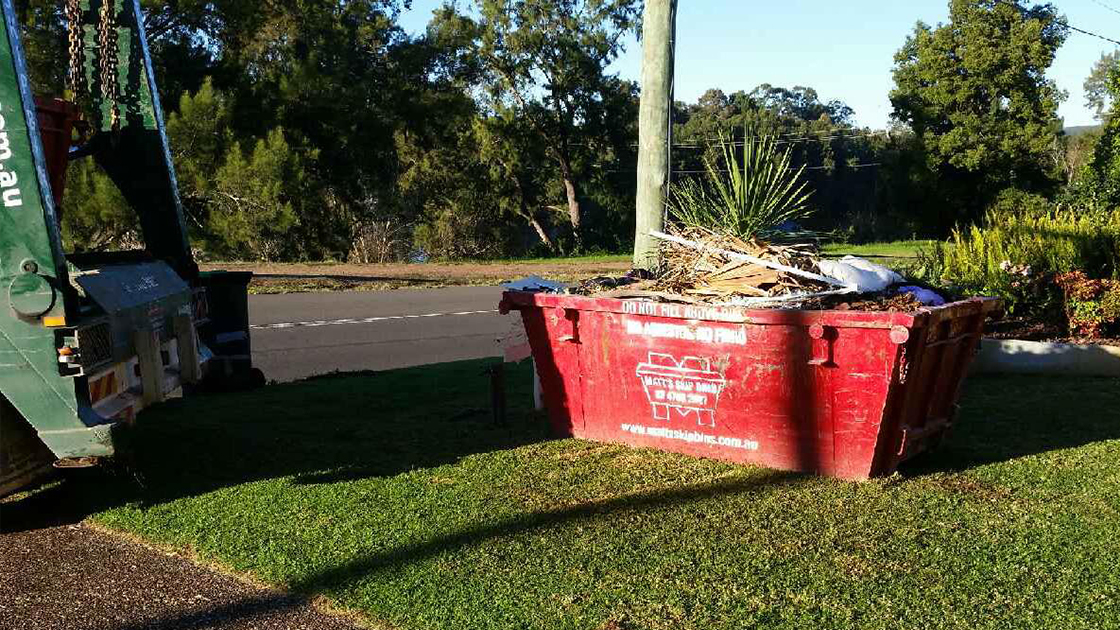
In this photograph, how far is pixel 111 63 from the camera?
7457 mm

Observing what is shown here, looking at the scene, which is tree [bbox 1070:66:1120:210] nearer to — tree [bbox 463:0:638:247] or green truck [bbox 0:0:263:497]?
green truck [bbox 0:0:263:497]

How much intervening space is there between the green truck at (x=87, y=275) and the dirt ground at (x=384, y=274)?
39.4 feet

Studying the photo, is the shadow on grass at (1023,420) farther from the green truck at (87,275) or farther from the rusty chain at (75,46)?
the rusty chain at (75,46)

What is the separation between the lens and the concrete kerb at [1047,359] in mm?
9109

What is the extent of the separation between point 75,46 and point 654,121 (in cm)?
415

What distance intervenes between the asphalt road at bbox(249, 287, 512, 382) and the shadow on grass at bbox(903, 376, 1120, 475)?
3594 millimetres

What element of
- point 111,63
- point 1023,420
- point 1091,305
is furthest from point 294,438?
point 1091,305

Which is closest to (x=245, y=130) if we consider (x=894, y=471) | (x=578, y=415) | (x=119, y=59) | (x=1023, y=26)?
(x=119, y=59)

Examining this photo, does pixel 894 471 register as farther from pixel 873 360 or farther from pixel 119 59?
pixel 119 59

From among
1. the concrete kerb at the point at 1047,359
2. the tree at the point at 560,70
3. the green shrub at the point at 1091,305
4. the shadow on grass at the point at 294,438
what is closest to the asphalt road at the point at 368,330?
the shadow on grass at the point at 294,438

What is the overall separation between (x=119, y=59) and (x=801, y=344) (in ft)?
17.3

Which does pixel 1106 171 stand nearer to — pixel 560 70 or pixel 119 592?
pixel 119 592

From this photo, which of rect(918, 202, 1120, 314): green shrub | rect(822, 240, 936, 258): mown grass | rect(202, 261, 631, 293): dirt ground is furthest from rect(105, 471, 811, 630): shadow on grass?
rect(202, 261, 631, 293): dirt ground

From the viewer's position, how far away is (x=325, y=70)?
31.2m
